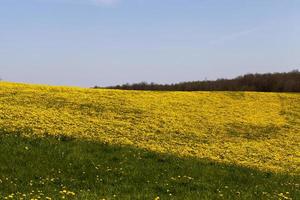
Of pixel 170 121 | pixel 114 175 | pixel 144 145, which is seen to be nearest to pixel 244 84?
pixel 170 121

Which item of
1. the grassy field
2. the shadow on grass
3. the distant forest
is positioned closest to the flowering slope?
the grassy field

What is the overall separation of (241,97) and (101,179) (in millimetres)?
22399

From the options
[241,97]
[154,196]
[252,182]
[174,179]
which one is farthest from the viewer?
[241,97]

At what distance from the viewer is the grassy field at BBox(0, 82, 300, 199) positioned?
46.6 feet

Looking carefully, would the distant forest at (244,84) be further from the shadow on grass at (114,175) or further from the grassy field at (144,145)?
the shadow on grass at (114,175)

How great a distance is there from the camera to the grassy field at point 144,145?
14.2 meters

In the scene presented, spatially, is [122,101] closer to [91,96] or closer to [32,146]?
[91,96]

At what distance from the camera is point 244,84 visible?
4612 centimetres

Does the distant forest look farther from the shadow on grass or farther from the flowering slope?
the shadow on grass

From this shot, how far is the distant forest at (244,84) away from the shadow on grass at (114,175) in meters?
27.2

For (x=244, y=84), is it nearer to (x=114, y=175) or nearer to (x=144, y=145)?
(x=144, y=145)

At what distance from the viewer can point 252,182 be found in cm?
1642

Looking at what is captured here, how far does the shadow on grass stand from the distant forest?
27.2 m

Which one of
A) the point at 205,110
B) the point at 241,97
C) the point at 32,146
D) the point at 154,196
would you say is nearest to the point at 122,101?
the point at 205,110
